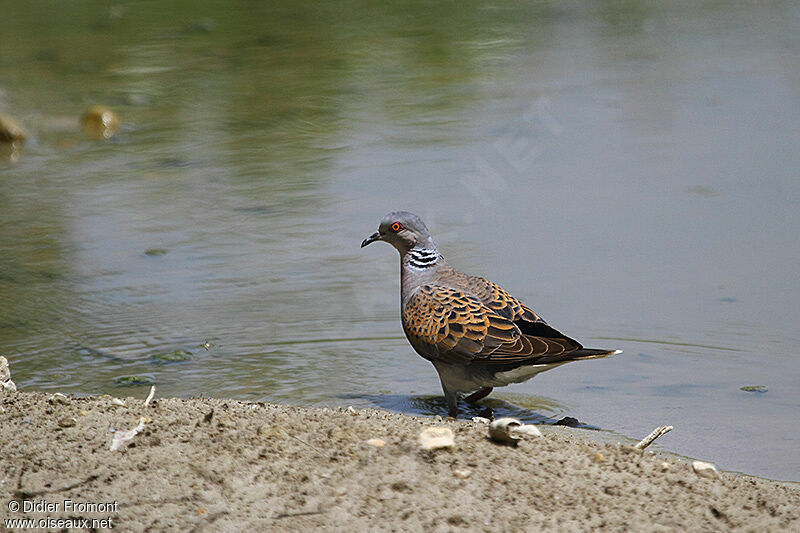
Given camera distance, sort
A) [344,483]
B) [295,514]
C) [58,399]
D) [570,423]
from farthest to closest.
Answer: [570,423], [58,399], [344,483], [295,514]

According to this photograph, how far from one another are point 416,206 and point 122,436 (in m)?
4.29

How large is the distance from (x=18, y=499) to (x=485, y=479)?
1.48m

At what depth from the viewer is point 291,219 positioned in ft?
26.4

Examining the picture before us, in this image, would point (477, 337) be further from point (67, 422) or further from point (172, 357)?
point (67, 422)

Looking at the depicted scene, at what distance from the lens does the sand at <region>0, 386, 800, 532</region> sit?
352 cm

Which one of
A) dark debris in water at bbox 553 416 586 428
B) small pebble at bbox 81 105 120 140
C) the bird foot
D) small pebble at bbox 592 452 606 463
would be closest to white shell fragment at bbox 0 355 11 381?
the bird foot

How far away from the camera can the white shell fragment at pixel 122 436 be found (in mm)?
3963

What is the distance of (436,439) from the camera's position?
382cm

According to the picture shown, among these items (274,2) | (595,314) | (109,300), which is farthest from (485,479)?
(274,2)

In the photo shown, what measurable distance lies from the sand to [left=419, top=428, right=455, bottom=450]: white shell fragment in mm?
24

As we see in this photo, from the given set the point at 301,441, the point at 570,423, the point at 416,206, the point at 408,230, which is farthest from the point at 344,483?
the point at 416,206

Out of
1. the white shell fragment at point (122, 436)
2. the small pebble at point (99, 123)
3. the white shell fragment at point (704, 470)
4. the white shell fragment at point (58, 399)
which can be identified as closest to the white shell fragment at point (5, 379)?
the white shell fragment at point (58, 399)

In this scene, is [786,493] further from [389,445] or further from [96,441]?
[96,441]

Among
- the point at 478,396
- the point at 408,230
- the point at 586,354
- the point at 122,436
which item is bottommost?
the point at 478,396
